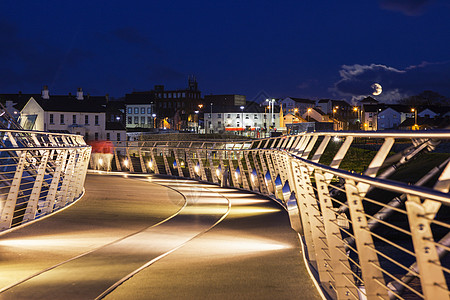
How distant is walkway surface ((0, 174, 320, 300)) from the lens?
5805 mm

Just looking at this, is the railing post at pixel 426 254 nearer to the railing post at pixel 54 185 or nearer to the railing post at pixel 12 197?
the railing post at pixel 12 197

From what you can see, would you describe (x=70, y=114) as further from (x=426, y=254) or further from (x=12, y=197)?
(x=426, y=254)

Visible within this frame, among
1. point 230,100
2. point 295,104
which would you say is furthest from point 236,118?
point 230,100

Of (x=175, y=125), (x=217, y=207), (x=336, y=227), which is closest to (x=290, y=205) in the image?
(x=336, y=227)

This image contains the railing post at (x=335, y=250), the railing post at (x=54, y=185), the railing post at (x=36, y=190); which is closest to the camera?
the railing post at (x=335, y=250)

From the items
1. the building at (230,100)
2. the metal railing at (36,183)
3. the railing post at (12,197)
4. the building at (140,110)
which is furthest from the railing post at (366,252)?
Answer: the building at (230,100)

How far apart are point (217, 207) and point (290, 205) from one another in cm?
611

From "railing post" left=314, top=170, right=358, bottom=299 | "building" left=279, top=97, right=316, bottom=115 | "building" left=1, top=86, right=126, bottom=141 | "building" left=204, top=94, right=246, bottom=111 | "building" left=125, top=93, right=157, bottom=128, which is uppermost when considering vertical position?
"building" left=204, top=94, right=246, bottom=111

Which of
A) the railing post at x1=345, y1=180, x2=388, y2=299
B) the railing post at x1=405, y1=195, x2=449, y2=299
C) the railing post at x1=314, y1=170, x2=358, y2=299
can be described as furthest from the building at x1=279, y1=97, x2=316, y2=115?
the railing post at x1=405, y1=195, x2=449, y2=299

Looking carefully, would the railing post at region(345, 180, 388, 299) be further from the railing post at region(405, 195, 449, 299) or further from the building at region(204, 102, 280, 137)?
the building at region(204, 102, 280, 137)

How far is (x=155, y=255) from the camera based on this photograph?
25.3ft

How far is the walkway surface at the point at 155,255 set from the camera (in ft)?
19.0

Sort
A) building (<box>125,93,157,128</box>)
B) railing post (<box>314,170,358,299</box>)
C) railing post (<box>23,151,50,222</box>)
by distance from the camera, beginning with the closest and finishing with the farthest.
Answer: railing post (<box>314,170,358,299</box>) < railing post (<box>23,151,50,222</box>) < building (<box>125,93,157,128</box>)

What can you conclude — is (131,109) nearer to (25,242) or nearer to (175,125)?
(175,125)
